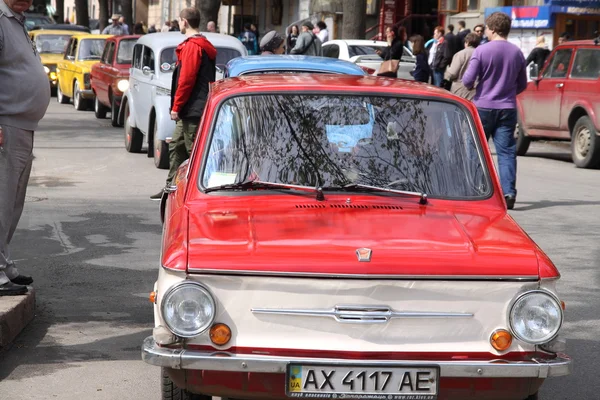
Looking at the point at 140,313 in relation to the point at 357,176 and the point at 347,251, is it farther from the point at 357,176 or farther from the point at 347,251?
the point at 347,251

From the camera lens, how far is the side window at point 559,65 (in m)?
16.7

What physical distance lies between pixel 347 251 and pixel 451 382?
628mm

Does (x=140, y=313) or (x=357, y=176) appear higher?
(x=357, y=176)

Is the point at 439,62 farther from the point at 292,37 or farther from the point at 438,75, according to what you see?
the point at 292,37

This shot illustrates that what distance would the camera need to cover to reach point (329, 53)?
2697 centimetres

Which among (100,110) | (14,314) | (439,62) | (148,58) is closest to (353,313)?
(14,314)

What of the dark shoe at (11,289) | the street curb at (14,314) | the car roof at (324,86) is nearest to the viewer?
the car roof at (324,86)

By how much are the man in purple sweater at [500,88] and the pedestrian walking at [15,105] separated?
235 inches

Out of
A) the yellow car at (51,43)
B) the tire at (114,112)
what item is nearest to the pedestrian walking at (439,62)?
the tire at (114,112)

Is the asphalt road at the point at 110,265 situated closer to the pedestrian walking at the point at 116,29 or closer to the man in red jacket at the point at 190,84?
the man in red jacket at the point at 190,84

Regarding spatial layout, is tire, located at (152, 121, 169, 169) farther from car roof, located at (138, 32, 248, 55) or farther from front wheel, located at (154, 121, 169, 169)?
car roof, located at (138, 32, 248, 55)

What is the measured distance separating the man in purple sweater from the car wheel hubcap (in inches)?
190

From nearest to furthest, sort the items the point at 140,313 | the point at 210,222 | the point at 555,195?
the point at 210,222 → the point at 140,313 → the point at 555,195

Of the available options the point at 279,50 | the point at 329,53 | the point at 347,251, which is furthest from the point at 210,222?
the point at 329,53
